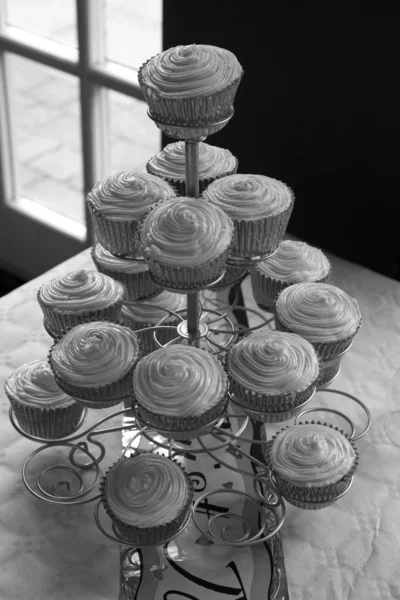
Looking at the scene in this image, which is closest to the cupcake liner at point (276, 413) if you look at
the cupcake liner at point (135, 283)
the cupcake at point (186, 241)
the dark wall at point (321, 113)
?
the cupcake at point (186, 241)

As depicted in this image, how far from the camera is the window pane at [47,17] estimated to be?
305 centimetres

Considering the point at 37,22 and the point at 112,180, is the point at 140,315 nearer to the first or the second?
the point at 112,180

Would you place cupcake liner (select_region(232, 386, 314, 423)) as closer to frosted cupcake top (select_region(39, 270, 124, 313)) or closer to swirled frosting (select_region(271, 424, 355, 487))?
swirled frosting (select_region(271, 424, 355, 487))

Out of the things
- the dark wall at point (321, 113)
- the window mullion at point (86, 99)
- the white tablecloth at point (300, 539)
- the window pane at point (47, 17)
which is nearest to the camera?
the white tablecloth at point (300, 539)

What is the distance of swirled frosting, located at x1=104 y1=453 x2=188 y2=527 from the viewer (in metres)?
1.32

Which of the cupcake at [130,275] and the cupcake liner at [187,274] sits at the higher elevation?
the cupcake liner at [187,274]

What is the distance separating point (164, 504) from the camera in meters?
1.33

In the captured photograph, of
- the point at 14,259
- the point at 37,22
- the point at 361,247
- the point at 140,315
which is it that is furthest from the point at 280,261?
the point at 14,259

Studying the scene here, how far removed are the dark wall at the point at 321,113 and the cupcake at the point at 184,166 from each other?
65 cm

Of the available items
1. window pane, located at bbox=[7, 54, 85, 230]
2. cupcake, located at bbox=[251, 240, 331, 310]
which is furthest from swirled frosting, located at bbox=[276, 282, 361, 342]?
window pane, located at bbox=[7, 54, 85, 230]

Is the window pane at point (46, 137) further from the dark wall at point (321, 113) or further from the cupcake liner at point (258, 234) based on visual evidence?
the cupcake liner at point (258, 234)

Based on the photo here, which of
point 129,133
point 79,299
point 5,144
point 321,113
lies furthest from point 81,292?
point 5,144

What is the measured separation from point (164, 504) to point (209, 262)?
1.37ft

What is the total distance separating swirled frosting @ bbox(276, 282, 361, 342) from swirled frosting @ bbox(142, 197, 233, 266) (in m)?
0.22
